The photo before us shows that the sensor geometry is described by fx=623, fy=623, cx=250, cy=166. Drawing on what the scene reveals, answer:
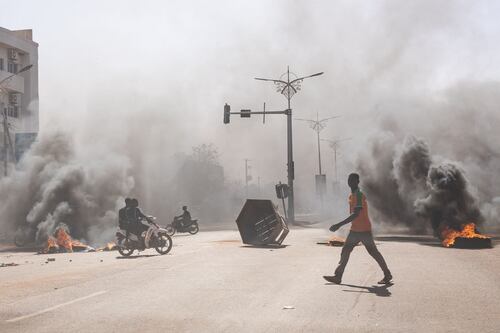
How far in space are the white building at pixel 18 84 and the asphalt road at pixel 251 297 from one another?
49.2 meters

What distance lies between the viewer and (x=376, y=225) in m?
32.0

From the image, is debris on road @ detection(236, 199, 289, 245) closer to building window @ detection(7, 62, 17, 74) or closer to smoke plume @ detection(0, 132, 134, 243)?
smoke plume @ detection(0, 132, 134, 243)

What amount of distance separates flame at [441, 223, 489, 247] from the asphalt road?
15.7 feet

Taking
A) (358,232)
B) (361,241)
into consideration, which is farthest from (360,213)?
(361,241)

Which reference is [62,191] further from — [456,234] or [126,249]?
[456,234]

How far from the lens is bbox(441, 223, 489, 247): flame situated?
63.3 ft

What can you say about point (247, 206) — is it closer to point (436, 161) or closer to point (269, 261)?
point (269, 261)

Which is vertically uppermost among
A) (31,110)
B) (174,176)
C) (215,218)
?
(31,110)

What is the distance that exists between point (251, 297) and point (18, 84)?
2370 inches

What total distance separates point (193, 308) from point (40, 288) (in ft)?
11.8

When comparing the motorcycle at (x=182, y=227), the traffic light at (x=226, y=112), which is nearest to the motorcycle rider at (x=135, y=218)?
the motorcycle at (x=182, y=227)

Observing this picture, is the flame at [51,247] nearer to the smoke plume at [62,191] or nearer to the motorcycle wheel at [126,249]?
the smoke plume at [62,191]

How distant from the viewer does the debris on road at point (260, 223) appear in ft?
65.8

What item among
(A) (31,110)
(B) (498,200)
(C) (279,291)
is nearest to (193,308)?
(C) (279,291)
